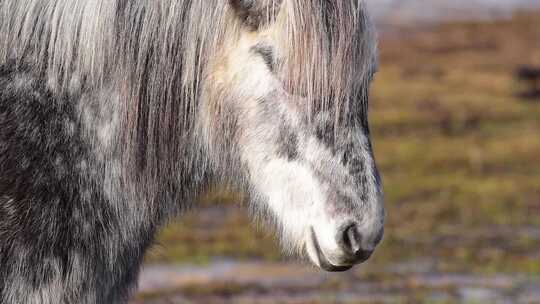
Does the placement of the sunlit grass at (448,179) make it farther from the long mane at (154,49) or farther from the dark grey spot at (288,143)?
the long mane at (154,49)

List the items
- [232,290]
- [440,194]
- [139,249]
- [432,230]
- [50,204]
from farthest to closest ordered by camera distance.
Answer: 1. [440,194]
2. [432,230]
3. [232,290]
4. [139,249]
5. [50,204]

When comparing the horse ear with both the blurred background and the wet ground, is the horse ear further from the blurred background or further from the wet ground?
the wet ground

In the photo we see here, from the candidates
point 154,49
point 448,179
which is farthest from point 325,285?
point 448,179

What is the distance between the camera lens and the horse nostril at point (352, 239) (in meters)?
4.12

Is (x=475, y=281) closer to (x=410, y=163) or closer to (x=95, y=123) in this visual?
(x=95, y=123)

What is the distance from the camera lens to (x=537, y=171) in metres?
22.1

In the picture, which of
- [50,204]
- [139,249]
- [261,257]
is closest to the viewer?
[50,204]

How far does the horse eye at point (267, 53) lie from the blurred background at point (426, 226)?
72 centimetres

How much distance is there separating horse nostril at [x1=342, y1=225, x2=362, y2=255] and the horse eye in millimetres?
654

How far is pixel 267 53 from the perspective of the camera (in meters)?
4.20

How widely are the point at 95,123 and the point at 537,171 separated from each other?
18.8 metres

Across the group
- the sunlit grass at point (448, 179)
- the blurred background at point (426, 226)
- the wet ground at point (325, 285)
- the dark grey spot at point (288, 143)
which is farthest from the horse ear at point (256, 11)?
the wet ground at point (325, 285)

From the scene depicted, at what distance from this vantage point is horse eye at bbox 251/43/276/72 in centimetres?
419

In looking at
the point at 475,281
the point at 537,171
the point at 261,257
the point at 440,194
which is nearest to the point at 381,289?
the point at 475,281
